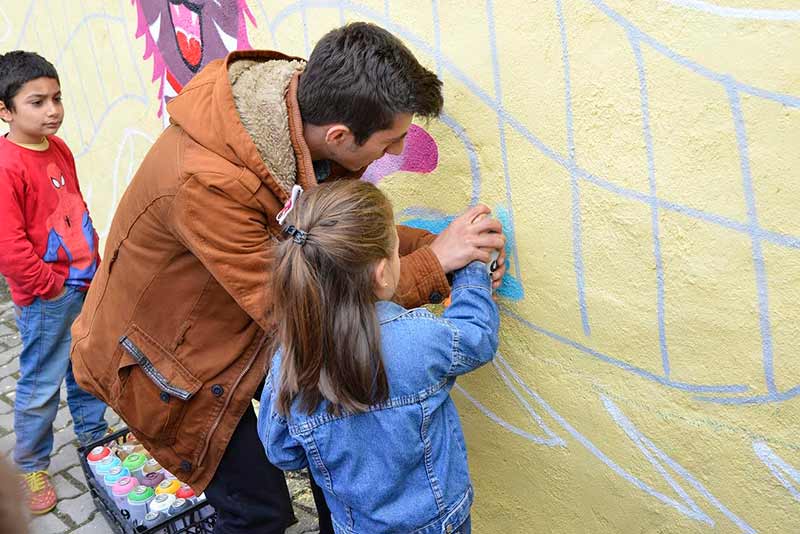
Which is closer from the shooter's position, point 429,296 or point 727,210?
point 727,210

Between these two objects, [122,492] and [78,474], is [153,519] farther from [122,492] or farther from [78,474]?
[78,474]

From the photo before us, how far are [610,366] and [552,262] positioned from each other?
0.32m

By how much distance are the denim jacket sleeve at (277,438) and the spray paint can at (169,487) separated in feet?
4.10

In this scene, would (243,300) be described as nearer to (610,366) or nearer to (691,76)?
(610,366)

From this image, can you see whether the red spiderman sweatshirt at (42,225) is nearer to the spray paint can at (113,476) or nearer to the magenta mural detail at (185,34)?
the magenta mural detail at (185,34)

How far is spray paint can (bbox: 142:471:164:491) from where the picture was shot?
3005 millimetres

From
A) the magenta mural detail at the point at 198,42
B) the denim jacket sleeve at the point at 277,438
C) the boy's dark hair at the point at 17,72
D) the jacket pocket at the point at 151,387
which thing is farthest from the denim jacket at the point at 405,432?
the boy's dark hair at the point at 17,72

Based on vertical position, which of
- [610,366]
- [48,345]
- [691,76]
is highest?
[691,76]

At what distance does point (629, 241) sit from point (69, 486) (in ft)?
9.26

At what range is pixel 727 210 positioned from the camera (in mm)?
1668

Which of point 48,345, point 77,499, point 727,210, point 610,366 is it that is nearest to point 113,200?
point 48,345

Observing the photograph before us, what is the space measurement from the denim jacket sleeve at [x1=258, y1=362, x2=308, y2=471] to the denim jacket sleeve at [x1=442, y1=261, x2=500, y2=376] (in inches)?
17.0

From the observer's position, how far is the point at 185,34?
344cm

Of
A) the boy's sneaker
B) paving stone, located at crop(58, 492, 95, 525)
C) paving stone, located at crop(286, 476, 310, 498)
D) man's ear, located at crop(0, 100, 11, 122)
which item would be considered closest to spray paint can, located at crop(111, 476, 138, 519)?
paving stone, located at crop(58, 492, 95, 525)
